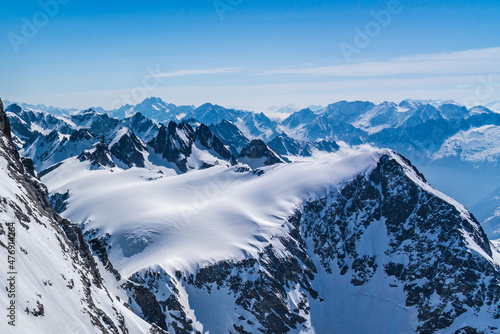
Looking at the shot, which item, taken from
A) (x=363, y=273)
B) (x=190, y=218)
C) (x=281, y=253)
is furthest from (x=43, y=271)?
(x=363, y=273)

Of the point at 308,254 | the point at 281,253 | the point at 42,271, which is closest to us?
the point at 42,271

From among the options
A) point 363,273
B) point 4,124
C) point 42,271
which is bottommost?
point 42,271

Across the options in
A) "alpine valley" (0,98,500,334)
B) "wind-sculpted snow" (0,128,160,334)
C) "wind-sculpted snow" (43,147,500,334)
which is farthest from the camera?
"wind-sculpted snow" (43,147,500,334)

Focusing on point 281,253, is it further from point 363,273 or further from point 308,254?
point 363,273

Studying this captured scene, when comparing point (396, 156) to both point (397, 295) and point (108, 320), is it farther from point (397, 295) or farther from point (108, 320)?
point (108, 320)

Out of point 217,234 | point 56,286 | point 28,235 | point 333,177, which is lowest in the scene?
point 56,286

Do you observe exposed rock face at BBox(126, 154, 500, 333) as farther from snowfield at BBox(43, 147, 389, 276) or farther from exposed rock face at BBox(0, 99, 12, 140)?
exposed rock face at BBox(0, 99, 12, 140)

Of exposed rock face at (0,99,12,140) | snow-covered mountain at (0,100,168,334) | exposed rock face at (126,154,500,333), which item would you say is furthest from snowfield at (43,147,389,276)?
exposed rock face at (0,99,12,140)

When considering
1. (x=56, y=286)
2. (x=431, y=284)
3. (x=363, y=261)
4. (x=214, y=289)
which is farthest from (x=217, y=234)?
(x=56, y=286)
